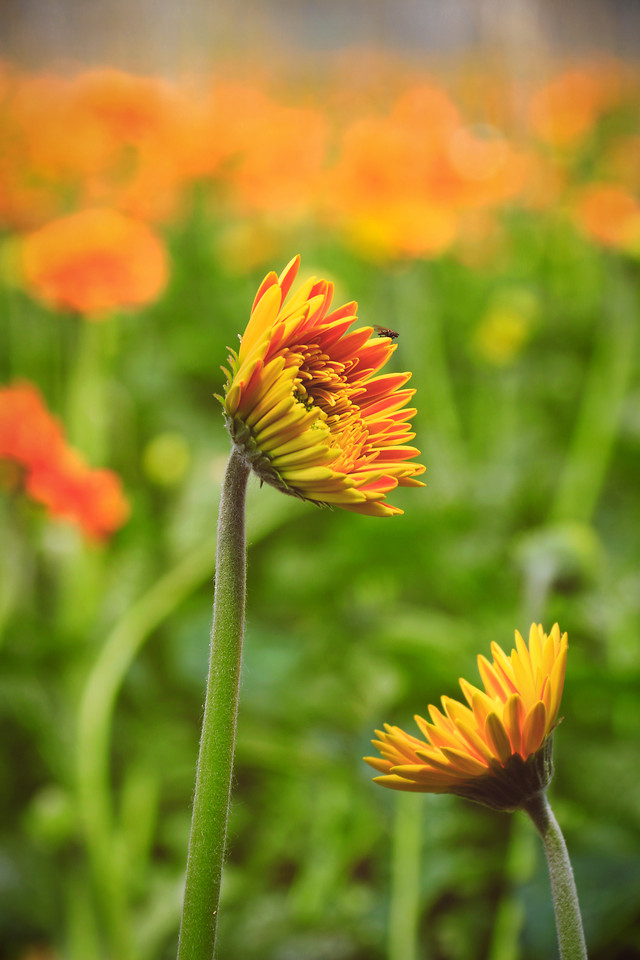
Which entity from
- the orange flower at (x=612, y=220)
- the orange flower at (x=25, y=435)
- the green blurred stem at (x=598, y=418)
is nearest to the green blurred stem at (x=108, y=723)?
the orange flower at (x=25, y=435)

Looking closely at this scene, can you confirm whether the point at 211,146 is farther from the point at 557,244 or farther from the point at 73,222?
the point at 557,244

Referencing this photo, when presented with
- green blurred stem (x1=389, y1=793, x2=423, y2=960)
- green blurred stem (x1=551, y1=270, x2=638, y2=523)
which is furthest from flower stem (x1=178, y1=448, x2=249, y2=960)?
green blurred stem (x1=551, y1=270, x2=638, y2=523)

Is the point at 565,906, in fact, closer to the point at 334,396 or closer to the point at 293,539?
the point at 334,396

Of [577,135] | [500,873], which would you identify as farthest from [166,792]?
[577,135]

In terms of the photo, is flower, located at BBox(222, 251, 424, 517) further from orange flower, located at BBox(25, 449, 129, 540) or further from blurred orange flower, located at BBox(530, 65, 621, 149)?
blurred orange flower, located at BBox(530, 65, 621, 149)

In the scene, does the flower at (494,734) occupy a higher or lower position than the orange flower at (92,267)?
lower

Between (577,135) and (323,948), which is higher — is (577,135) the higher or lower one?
the higher one

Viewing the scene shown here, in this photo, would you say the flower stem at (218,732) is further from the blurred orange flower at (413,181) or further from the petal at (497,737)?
the blurred orange flower at (413,181)
